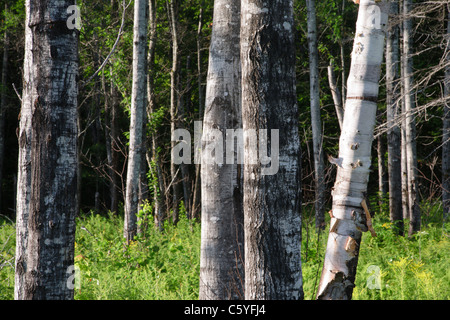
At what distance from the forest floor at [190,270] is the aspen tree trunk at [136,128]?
1.72 feet

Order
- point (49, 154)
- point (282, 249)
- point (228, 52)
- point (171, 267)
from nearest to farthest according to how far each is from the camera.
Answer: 1. point (49, 154)
2. point (282, 249)
3. point (228, 52)
4. point (171, 267)

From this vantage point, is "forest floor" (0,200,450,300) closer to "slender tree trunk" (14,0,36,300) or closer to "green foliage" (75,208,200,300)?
"green foliage" (75,208,200,300)

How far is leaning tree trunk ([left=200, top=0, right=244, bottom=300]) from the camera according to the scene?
13.3ft

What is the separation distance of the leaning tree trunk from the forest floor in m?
0.79

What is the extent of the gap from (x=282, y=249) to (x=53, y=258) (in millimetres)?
1435

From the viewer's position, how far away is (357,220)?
3.34m

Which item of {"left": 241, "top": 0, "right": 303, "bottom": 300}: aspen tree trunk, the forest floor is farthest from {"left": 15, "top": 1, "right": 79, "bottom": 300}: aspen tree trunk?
the forest floor

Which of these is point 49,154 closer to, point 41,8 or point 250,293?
point 41,8

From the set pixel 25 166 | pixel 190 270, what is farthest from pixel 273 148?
pixel 190 270

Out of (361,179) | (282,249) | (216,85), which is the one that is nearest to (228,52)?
(216,85)

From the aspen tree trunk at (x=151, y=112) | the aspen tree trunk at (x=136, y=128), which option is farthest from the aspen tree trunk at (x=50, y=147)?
Result: the aspen tree trunk at (x=151, y=112)

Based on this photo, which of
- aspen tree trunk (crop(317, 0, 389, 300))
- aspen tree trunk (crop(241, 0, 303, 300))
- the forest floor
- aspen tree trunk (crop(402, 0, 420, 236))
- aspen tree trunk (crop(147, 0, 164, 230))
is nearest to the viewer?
aspen tree trunk (crop(241, 0, 303, 300))

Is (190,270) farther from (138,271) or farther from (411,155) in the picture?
(411,155)

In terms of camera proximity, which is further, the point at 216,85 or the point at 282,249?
the point at 216,85
